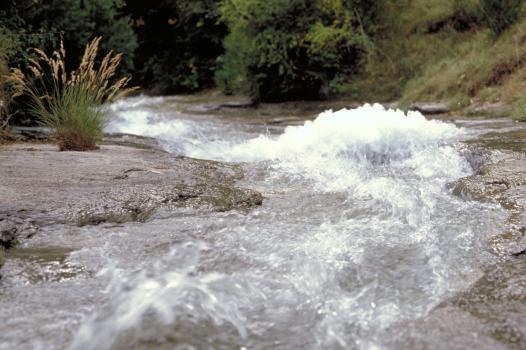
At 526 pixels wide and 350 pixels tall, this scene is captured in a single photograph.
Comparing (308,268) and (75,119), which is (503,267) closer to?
(308,268)

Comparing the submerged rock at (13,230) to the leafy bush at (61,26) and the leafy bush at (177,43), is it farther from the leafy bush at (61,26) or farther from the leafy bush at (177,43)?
the leafy bush at (177,43)

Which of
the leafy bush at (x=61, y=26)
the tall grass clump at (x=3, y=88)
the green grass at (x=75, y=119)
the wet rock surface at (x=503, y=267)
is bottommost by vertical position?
the wet rock surface at (x=503, y=267)

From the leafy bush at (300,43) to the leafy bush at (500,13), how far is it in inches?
105

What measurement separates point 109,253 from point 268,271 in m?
0.86

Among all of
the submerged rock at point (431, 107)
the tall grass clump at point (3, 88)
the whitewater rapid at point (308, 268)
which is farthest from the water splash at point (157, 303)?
the submerged rock at point (431, 107)

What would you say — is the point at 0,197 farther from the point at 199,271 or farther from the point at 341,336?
the point at 341,336

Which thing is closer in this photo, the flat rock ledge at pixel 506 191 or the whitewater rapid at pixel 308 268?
the whitewater rapid at pixel 308 268

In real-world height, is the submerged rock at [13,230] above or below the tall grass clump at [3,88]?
below

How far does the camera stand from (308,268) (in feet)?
8.45

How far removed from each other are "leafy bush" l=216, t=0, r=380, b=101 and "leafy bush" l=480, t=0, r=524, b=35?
2665 mm

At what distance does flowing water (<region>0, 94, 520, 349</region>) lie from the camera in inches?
78.2

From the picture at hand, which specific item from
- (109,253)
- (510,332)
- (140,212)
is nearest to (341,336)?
(510,332)

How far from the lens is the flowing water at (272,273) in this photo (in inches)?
78.2

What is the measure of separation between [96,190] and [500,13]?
897 centimetres
